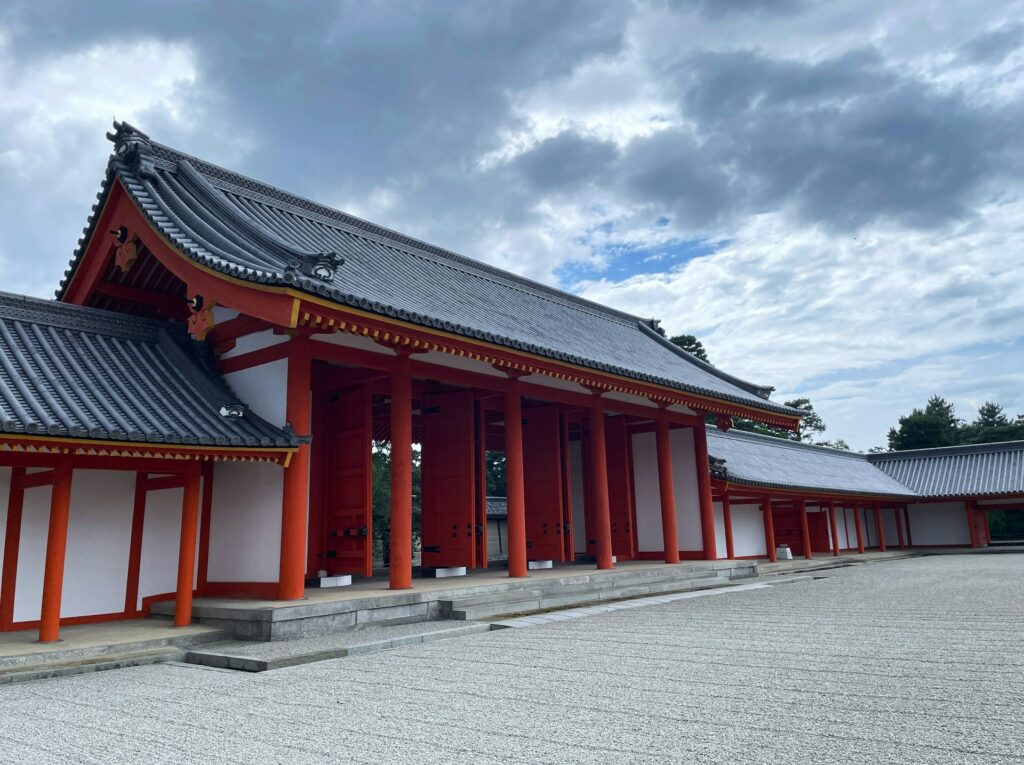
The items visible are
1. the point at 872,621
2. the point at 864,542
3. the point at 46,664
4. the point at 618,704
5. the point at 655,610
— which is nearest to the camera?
the point at 618,704

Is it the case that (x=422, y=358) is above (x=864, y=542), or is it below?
above

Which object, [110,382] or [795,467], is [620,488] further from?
[795,467]

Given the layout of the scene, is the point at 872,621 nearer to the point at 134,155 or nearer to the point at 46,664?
the point at 46,664

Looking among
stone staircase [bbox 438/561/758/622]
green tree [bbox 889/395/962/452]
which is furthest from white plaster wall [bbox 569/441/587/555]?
green tree [bbox 889/395/962/452]

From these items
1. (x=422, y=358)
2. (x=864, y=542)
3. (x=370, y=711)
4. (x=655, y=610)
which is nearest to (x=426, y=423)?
(x=422, y=358)

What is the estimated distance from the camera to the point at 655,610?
9.86 m

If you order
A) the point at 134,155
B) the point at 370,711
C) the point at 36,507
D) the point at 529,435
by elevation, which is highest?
the point at 134,155

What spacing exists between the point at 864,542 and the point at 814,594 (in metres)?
17.4

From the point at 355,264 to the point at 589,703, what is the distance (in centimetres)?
889

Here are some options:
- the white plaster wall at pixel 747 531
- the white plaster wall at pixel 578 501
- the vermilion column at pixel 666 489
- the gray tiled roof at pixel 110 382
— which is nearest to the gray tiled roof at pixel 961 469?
the white plaster wall at pixel 747 531

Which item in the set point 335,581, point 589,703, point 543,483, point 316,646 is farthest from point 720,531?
point 589,703

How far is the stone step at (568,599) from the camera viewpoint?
9242 millimetres

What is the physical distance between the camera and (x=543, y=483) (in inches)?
565

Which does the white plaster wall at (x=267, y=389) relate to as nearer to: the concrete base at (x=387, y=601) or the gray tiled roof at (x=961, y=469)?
the concrete base at (x=387, y=601)
